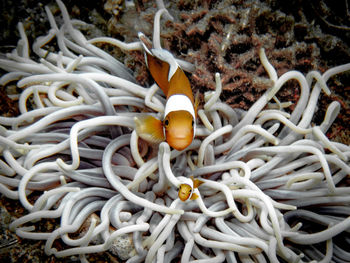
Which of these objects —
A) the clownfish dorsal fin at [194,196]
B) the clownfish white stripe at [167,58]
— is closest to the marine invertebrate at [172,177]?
the clownfish dorsal fin at [194,196]

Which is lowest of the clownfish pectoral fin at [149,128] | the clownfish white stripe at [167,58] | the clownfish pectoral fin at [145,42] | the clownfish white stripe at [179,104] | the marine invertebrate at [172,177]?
the marine invertebrate at [172,177]

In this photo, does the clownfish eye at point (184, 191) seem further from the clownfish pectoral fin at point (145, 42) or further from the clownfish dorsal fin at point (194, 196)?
the clownfish pectoral fin at point (145, 42)

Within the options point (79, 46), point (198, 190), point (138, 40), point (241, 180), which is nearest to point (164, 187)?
point (198, 190)

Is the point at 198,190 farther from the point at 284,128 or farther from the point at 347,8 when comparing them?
the point at 347,8

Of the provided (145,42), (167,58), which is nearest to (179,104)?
(167,58)

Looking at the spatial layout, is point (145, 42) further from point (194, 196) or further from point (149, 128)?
point (194, 196)
